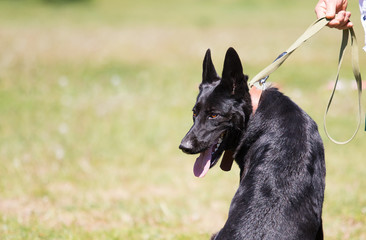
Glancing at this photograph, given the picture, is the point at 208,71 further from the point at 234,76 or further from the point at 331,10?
the point at 331,10

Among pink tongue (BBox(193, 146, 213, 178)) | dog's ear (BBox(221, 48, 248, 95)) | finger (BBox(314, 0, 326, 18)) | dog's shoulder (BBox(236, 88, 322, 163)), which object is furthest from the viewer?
finger (BBox(314, 0, 326, 18))

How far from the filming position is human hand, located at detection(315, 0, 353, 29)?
3.85m

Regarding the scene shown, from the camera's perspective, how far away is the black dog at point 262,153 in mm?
3092

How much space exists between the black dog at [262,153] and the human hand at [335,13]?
671 millimetres

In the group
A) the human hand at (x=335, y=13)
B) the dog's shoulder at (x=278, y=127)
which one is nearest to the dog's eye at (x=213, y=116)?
the dog's shoulder at (x=278, y=127)

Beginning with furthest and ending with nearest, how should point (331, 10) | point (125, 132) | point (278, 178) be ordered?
point (125, 132) → point (331, 10) → point (278, 178)

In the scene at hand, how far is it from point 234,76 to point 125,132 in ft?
18.5

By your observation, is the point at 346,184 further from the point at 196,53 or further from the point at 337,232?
the point at 196,53

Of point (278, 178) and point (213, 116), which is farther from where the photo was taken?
point (213, 116)

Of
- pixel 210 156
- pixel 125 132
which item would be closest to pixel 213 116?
pixel 210 156

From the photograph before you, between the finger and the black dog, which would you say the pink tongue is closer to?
the black dog

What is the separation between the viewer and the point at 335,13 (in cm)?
390

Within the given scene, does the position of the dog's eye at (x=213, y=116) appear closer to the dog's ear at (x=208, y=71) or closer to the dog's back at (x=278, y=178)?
the dog's back at (x=278, y=178)

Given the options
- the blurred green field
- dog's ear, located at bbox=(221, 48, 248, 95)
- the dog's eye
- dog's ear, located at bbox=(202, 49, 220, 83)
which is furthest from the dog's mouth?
the blurred green field
